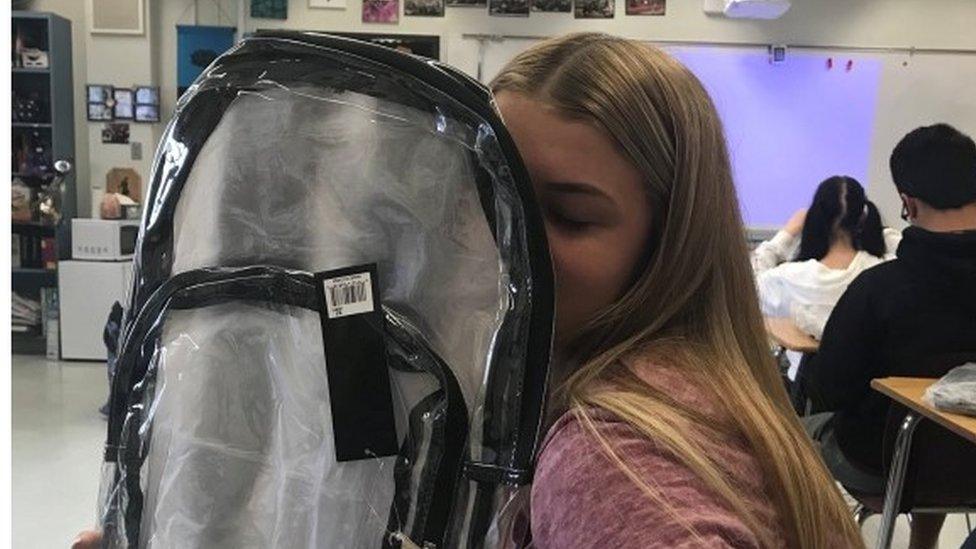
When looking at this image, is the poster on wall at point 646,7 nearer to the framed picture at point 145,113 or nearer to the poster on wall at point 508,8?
the poster on wall at point 508,8

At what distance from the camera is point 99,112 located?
5441mm

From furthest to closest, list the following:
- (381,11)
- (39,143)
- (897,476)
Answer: (381,11) < (39,143) < (897,476)

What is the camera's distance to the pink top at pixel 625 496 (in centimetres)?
50

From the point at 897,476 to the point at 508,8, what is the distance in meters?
4.14

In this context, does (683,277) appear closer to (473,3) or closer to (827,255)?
(827,255)

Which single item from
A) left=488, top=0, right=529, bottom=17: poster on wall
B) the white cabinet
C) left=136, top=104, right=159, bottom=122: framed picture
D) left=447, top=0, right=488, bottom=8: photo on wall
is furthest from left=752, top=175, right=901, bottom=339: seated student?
left=136, top=104, right=159, bottom=122: framed picture

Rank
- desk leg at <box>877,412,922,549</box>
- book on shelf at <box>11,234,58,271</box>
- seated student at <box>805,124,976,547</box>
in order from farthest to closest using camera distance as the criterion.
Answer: book on shelf at <box>11,234,58,271</box>, seated student at <box>805,124,976,547</box>, desk leg at <box>877,412,922,549</box>

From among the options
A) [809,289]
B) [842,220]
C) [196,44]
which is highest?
[196,44]

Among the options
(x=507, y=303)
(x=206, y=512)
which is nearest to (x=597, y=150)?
(x=507, y=303)

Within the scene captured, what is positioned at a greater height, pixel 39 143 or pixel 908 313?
pixel 39 143

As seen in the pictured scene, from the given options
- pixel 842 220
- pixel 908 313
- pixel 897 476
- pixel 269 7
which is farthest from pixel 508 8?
pixel 897 476

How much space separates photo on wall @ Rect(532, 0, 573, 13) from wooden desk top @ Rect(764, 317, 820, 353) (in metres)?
3.06

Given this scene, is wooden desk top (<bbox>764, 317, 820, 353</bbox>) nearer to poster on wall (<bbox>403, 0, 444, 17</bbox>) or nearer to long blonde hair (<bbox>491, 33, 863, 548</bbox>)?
long blonde hair (<bbox>491, 33, 863, 548</bbox>)

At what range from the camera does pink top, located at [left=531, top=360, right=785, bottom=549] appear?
Result: 1.63 ft
